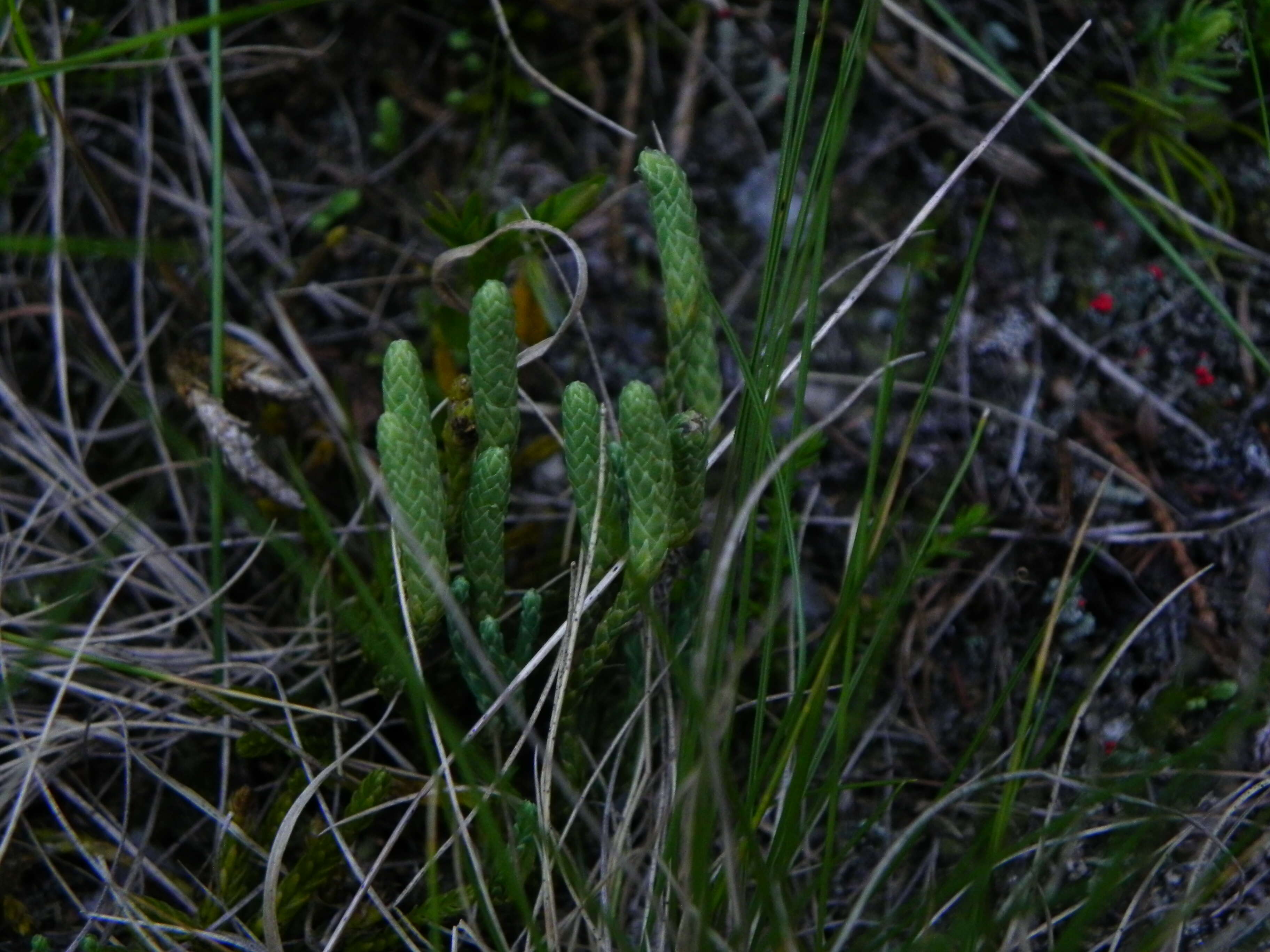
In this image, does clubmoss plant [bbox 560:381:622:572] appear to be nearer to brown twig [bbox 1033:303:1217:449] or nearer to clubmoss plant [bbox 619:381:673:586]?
clubmoss plant [bbox 619:381:673:586]

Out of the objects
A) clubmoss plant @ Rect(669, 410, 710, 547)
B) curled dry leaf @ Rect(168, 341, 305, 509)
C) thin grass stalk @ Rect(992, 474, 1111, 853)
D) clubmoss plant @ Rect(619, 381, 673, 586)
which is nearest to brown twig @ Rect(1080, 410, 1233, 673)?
thin grass stalk @ Rect(992, 474, 1111, 853)

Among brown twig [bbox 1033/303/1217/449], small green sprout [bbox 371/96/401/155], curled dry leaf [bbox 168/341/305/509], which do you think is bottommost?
curled dry leaf [bbox 168/341/305/509]

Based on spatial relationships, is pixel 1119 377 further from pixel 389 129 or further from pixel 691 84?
pixel 389 129

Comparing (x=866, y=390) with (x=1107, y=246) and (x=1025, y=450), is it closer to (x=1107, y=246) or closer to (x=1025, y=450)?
(x=1025, y=450)

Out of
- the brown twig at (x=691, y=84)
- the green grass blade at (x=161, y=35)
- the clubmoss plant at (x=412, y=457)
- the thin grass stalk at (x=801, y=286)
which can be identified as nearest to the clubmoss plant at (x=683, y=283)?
the thin grass stalk at (x=801, y=286)

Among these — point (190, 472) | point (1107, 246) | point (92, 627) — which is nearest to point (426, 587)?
point (92, 627)

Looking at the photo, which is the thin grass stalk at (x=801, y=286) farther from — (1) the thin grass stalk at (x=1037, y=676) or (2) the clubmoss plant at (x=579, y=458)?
(1) the thin grass stalk at (x=1037, y=676)

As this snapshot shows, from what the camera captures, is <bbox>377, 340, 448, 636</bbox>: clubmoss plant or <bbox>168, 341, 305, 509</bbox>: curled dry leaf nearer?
<bbox>377, 340, 448, 636</bbox>: clubmoss plant

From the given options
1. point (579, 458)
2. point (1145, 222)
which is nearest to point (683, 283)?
point (579, 458)
